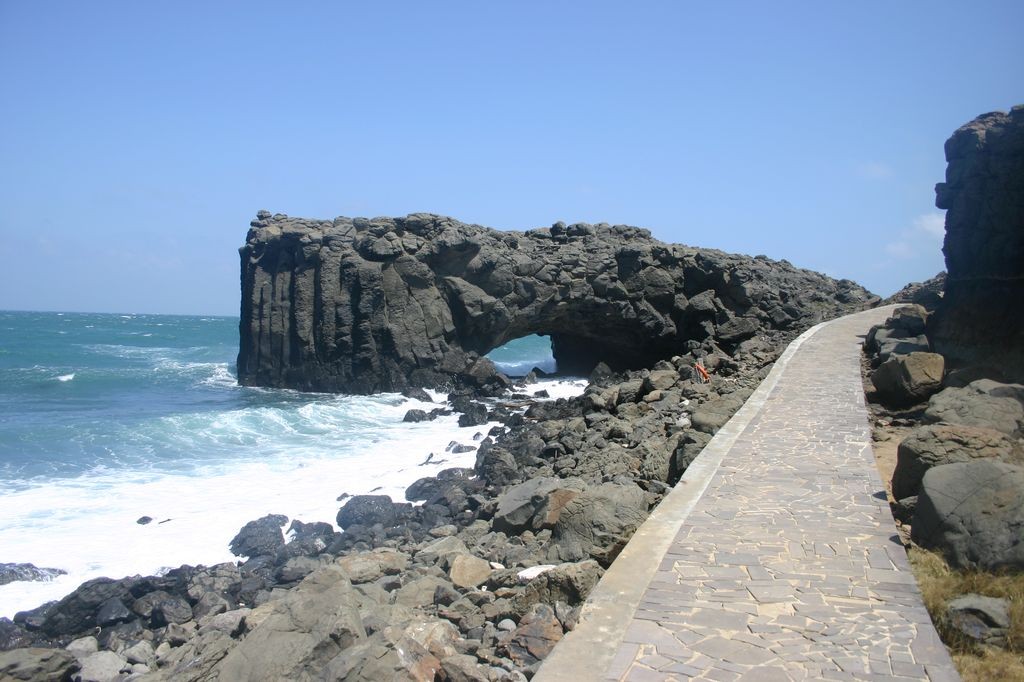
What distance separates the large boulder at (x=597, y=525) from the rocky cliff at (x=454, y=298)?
69.6 feet

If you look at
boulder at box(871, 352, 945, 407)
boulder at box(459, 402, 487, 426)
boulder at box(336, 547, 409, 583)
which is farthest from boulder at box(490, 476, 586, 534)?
boulder at box(459, 402, 487, 426)

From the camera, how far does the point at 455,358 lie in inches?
1214

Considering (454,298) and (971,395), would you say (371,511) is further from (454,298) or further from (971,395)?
(454,298)

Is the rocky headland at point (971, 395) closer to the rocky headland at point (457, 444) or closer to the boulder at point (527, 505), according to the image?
the rocky headland at point (457, 444)

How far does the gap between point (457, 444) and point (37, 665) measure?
13.0 m

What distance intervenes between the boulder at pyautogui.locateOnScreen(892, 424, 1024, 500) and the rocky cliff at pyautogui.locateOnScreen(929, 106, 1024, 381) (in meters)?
6.36

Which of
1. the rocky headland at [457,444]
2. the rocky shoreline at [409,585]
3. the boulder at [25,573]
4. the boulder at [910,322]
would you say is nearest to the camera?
the rocky shoreline at [409,585]

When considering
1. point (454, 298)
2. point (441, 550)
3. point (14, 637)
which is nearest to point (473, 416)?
point (454, 298)

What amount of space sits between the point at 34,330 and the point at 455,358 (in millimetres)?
65592

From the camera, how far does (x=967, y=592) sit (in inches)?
234

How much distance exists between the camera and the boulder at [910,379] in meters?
12.6

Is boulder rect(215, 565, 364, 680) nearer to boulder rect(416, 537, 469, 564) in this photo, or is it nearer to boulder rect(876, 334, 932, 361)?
boulder rect(416, 537, 469, 564)

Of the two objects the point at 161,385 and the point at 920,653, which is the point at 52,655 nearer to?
the point at 920,653

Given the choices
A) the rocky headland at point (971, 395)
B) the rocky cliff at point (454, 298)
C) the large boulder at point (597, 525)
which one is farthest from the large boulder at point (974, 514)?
the rocky cliff at point (454, 298)
